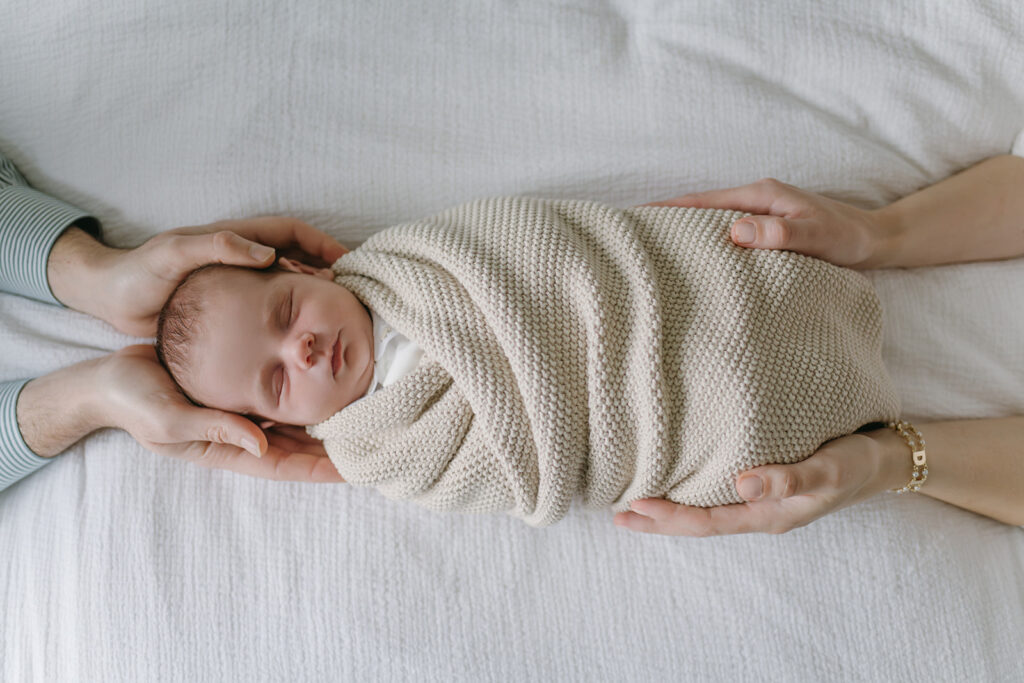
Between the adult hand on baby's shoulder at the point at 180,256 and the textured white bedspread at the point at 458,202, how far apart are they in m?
0.06

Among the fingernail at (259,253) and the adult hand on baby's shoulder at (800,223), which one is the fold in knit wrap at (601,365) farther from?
the fingernail at (259,253)

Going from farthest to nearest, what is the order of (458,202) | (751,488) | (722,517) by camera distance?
(458,202) → (722,517) → (751,488)

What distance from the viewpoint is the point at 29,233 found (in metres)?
1.15

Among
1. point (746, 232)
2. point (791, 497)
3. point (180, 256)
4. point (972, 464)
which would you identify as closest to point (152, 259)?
point (180, 256)

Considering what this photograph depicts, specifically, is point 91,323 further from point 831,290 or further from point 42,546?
point 831,290

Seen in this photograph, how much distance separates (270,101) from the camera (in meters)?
1.22

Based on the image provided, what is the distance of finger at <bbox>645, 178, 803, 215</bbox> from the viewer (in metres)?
1.08

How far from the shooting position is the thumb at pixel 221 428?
1.05 metres

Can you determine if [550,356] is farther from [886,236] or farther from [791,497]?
[886,236]

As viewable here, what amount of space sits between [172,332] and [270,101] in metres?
0.49

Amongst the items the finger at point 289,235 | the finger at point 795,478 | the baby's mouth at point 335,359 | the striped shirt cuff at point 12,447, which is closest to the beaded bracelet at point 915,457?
the finger at point 795,478

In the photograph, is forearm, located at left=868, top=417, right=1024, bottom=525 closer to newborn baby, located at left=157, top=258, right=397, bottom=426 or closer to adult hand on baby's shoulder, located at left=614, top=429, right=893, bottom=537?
adult hand on baby's shoulder, located at left=614, top=429, right=893, bottom=537

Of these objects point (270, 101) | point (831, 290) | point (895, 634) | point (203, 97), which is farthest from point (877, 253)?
point (203, 97)

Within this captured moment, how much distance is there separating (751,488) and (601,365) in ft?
0.88
